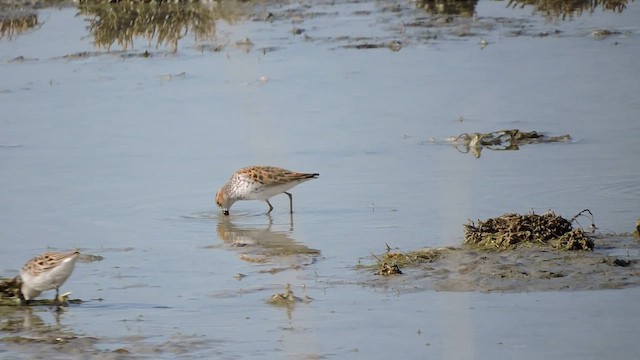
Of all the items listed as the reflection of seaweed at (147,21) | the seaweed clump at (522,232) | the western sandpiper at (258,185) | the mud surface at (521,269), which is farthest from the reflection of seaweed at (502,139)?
the reflection of seaweed at (147,21)

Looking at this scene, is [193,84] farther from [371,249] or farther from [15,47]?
[371,249]

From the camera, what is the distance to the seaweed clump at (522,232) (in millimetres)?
10680

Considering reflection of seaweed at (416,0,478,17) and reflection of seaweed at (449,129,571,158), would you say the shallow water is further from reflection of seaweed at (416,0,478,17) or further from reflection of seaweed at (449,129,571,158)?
reflection of seaweed at (416,0,478,17)

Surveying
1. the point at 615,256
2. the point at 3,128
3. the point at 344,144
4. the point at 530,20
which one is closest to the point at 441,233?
the point at 615,256

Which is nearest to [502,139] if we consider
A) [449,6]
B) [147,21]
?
[449,6]

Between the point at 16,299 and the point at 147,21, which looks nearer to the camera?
the point at 16,299

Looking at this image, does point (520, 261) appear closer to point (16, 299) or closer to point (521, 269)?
point (521, 269)

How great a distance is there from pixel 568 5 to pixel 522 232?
50.1ft

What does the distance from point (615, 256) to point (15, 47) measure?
15.2m

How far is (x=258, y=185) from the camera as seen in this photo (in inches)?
523

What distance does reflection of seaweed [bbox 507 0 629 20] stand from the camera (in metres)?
24.8

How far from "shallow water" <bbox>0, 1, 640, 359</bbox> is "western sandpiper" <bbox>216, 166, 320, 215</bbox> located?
0.68ft

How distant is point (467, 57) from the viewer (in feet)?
67.6

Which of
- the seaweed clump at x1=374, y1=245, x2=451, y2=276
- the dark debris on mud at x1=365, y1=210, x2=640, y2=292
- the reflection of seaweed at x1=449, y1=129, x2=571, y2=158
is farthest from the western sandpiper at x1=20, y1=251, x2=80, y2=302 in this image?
the reflection of seaweed at x1=449, y1=129, x2=571, y2=158
